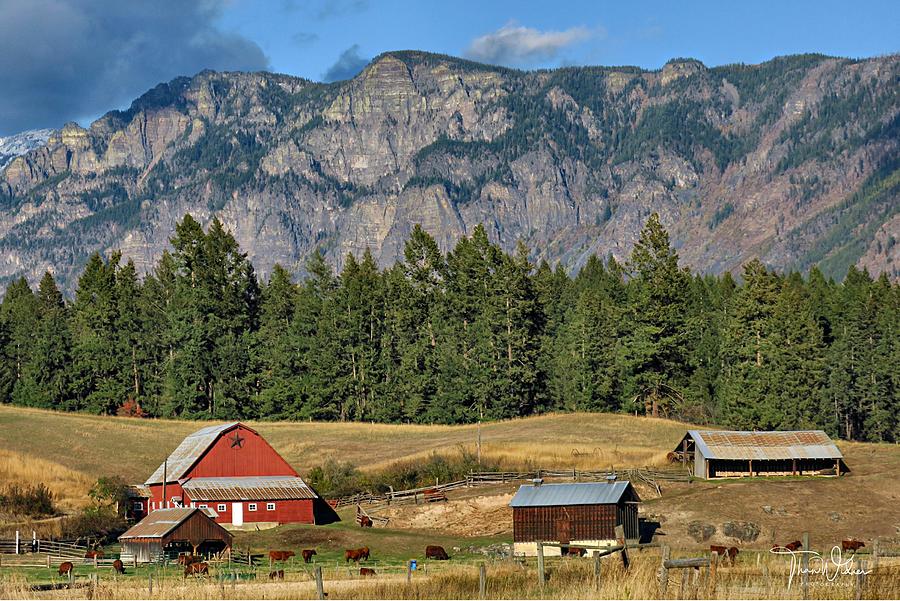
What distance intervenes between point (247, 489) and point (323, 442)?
80.8 ft

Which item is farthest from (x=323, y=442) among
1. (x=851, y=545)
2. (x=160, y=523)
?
(x=851, y=545)

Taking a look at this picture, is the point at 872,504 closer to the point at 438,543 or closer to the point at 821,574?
the point at 438,543

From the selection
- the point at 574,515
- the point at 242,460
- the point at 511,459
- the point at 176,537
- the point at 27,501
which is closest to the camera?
the point at 176,537

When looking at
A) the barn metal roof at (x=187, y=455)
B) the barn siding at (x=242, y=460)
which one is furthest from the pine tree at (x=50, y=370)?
the barn siding at (x=242, y=460)

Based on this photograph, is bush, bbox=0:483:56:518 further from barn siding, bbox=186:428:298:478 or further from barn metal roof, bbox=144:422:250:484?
barn siding, bbox=186:428:298:478

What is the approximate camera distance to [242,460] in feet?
287

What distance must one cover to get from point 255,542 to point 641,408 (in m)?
61.6

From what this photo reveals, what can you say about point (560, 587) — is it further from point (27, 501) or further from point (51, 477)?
point (51, 477)

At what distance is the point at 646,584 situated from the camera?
34.4 metres

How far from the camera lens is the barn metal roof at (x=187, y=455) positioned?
85.6 metres

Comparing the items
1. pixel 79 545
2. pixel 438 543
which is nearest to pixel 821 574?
pixel 438 543

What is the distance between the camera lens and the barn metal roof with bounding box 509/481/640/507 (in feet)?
226

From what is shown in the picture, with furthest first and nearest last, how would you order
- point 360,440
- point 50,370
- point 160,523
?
point 50,370 < point 360,440 < point 160,523

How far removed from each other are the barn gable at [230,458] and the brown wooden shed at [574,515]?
72.9 feet
